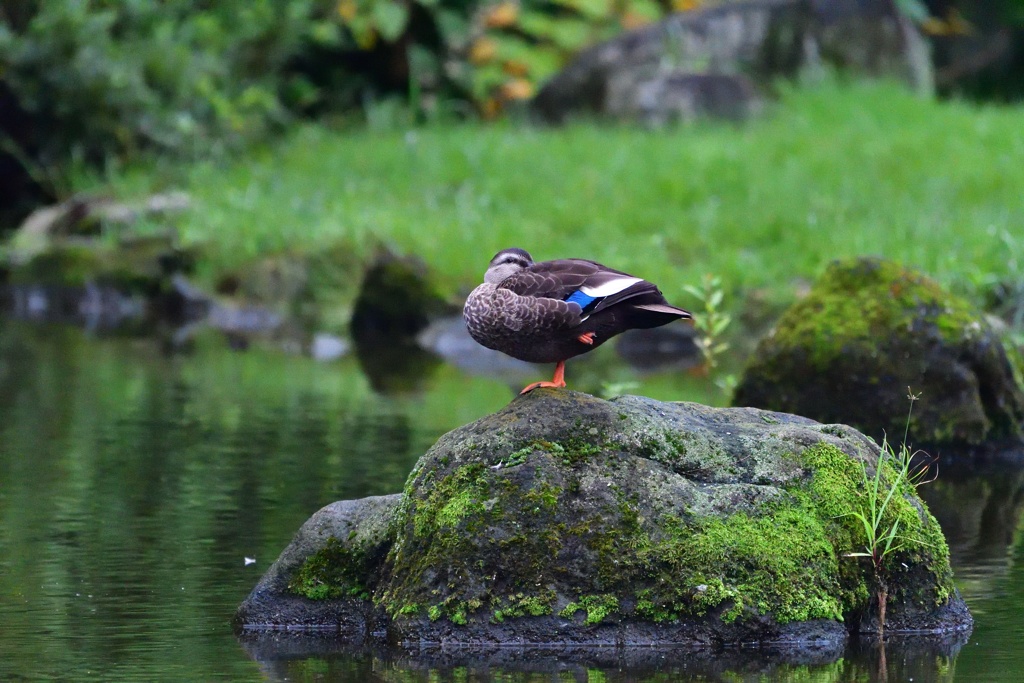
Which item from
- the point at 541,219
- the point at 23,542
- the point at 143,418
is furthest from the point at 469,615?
the point at 541,219

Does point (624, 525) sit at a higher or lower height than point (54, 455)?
higher

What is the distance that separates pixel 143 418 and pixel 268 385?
59.8 inches

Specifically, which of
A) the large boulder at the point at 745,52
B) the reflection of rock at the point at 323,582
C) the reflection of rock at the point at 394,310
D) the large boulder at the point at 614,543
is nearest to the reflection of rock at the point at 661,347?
the reflection of rock at the point at 394,310

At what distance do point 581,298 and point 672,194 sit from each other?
9966mm

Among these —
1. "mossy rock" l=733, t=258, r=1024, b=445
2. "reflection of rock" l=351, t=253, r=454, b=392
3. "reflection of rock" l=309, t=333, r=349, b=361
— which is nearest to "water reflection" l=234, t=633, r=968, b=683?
"mossy rock" l=733, t=258, r=1024, b=445

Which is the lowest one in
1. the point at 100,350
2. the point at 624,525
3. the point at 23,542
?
the point at 100,350

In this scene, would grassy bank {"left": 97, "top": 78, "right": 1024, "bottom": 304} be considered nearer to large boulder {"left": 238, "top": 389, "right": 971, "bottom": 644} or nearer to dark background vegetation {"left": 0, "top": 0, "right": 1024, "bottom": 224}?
dark background vegetation {"left": 0, "top": 0, "right": 1024, "bottom": 224}

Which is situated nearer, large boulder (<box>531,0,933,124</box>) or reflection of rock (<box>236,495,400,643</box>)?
reflection of rock (<box>236,495,400,643</box>)

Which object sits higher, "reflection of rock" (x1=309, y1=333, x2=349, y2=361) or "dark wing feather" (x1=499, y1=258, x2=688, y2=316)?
"dark wing feather" (x1=499, y1=258, x2=688, y2=316)

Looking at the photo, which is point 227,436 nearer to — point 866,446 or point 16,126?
point 866,446

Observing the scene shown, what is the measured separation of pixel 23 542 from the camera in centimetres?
645

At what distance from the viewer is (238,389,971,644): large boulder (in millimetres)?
5027

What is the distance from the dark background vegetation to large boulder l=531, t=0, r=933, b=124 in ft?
1.92

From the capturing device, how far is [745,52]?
19078mm
